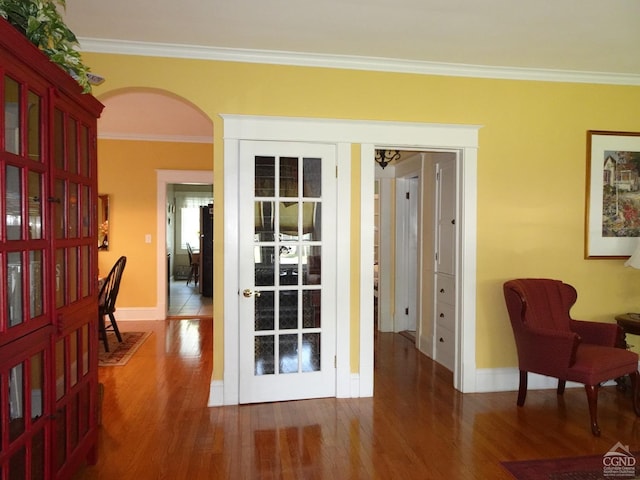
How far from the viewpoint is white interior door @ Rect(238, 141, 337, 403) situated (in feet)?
10.5

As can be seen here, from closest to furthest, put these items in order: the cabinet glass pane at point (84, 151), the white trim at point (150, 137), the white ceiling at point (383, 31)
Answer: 1. the cabinet glass pane at point (84, 151)
2. the white ceiling at point (383, 31)
3. the white trim at point (150, 137)

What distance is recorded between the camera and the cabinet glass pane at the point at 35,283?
167cm

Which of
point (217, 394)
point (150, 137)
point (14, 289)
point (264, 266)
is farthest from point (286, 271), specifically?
point (150, 137)

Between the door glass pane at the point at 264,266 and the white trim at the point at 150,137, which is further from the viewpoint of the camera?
the white trim at the point at 150,137

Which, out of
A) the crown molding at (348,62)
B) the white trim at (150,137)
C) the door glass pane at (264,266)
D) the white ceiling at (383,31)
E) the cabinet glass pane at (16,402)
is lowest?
the cabinet glass pane at (16,402)

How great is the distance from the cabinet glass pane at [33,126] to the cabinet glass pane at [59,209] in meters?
0.21

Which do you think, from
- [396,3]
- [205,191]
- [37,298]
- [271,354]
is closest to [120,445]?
[271,354]

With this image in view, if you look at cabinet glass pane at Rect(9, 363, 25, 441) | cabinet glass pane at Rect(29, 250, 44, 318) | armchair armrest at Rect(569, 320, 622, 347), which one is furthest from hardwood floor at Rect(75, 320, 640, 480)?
cabinet glass pane at Rect(29, 250, 44, 318)

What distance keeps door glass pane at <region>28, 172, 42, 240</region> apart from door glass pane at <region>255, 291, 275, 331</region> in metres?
1.72

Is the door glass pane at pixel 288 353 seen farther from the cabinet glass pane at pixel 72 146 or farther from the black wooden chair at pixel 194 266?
the black wooden chair at pixel 194 266

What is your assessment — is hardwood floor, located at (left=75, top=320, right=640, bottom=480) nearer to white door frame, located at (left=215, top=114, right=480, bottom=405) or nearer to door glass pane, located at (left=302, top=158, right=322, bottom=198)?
white door frame, located at (left=215, top=114, right=480, bottom=405)

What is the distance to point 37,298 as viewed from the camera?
1.73 m

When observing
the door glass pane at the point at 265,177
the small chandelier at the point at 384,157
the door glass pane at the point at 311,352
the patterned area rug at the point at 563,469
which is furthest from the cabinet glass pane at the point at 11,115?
the small chandelier at the point at 384,157

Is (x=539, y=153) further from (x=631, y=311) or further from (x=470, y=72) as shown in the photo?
(x=631, y=311)
